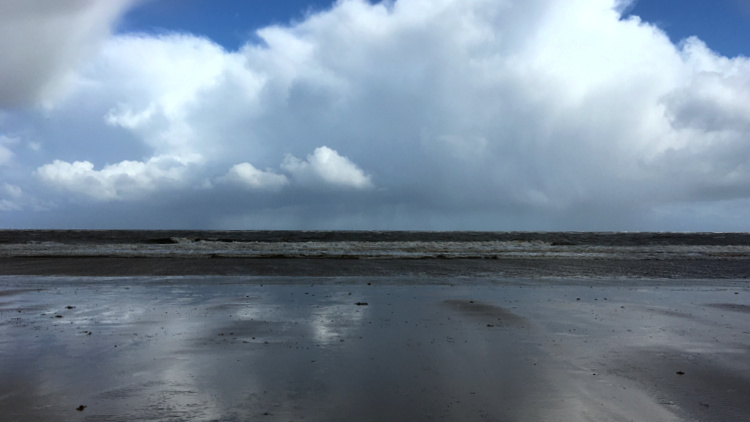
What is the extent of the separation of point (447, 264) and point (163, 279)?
14.8 meters

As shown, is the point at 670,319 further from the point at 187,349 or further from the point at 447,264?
the point at 447,264

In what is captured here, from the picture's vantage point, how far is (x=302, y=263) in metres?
27.2

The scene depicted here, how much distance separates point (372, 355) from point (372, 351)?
242 mm

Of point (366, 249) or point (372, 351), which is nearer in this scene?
point (372, 351)

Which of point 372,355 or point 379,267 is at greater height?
point 379,267

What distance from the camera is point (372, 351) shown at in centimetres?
838

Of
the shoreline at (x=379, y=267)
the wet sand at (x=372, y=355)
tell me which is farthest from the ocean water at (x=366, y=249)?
the wet sand at (x=372, y=355)

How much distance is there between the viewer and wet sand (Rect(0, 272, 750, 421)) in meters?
5.84

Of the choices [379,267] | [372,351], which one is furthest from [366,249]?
[372,351]

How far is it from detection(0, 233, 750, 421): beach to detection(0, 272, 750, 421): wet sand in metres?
0.04

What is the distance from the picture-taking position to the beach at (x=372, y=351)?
587 centimetres

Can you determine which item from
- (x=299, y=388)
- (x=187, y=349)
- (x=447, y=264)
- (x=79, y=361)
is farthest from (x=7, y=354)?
(x=447, y=264)

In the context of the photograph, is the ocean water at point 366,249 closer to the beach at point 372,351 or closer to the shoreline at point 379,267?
the shoreline at point 379,267

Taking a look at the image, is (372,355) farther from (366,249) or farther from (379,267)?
(366,249)
